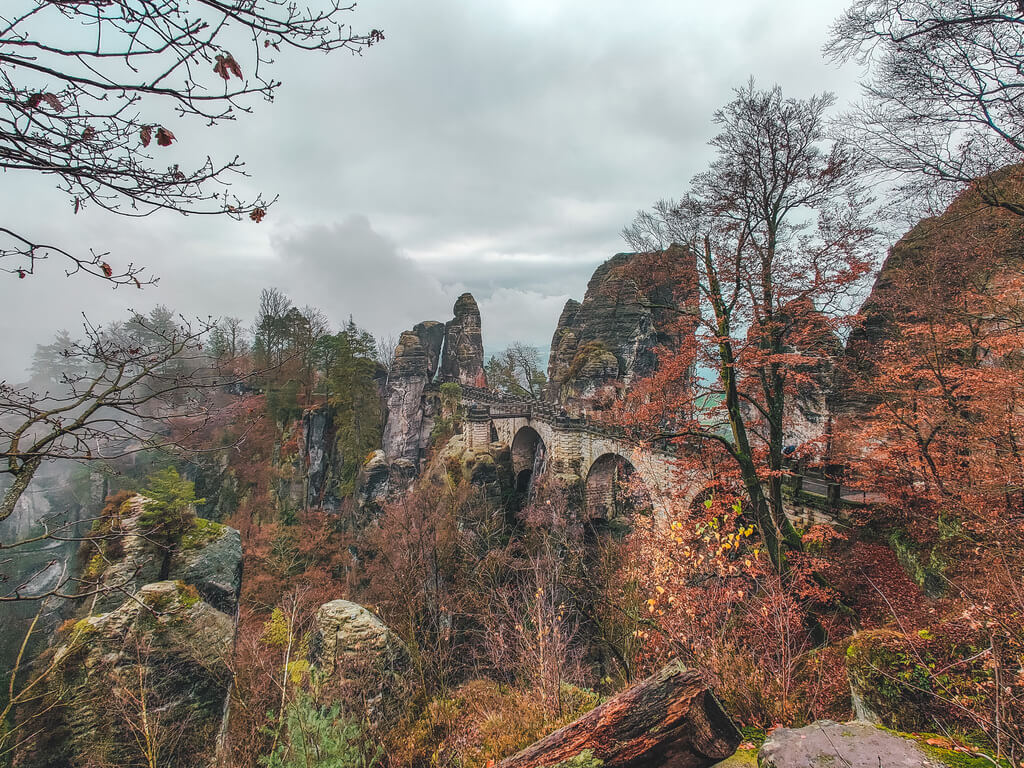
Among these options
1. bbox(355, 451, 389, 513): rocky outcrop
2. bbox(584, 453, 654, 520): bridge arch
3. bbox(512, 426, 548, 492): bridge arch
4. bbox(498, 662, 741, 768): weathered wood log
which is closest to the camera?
bbox(498, 662, 741, 768): weathered wood log

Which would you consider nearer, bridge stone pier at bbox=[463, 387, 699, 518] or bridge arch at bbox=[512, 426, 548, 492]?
bridge stone pier at bbox=[463, 387, 699, 518]

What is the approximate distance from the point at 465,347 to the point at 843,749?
41.1 m

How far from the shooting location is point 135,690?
709 centimetres

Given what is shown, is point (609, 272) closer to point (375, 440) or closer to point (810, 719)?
point (375, 440)

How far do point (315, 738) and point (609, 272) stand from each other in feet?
122

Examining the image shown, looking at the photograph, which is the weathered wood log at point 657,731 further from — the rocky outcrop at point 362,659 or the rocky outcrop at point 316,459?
the rocky outcrop at point 316,459

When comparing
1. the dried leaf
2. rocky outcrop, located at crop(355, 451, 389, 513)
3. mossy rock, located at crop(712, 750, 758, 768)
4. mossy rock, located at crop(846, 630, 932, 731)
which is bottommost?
rocky outcrop, located at crop(355, 451, 389, 513)

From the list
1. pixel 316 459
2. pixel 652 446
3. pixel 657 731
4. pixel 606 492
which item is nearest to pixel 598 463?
pixel 606 492

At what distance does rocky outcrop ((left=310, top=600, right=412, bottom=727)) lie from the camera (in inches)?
300

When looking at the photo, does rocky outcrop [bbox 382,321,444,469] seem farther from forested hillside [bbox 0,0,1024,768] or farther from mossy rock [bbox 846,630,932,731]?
mossy rock [bbox 846,630,932,731]

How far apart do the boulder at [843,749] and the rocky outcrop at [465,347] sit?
3958 centimetres

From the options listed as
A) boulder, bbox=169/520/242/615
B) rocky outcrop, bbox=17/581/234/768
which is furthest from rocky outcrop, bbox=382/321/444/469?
rocky outcrop, bbox=17/581/234/768

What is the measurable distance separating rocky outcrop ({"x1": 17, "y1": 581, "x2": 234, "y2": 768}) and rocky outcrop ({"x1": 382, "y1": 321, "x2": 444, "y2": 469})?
2581 cm

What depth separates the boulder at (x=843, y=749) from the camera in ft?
8.82
